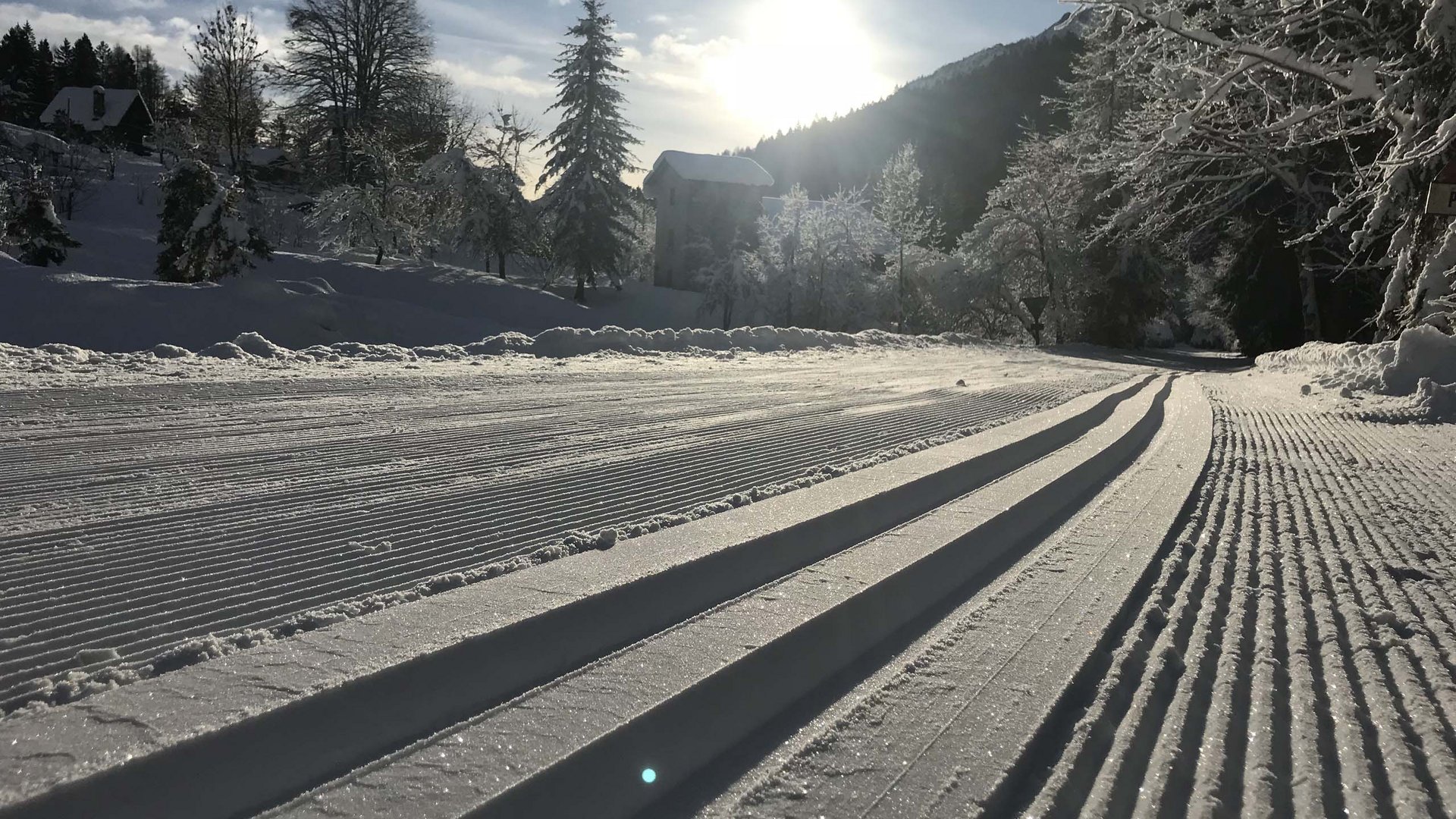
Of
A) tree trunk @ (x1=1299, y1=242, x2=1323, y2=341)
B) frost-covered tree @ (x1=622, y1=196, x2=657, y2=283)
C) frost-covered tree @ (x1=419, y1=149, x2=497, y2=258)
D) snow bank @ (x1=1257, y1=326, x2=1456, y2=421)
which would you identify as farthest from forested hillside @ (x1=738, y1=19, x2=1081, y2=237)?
snow bank @ (x1=1257, y1=326, x2=1456, y2=421)

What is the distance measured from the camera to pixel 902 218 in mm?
36250

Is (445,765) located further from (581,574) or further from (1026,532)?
(1026,532)

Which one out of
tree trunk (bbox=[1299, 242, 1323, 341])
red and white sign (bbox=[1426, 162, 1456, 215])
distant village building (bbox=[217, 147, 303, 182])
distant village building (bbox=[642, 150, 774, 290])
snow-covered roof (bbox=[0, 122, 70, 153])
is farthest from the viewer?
distant village building (bbox=[217, 147, 303, 182])

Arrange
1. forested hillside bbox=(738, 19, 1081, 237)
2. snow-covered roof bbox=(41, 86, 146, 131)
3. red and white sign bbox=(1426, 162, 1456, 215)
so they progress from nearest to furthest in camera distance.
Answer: red and white sign bbox=(1426, 162, 1456, 215)
snow-covered roof bbox=(41, 86, 146, 131)
forested hillside bbox=(738, 19, 1081, 237)

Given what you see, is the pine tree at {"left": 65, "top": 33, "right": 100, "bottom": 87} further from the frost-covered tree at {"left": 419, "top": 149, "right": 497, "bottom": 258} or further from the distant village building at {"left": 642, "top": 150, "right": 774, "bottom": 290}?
the distant village building at {"left": 642, "top": 150, "right": 774, "bottom": 290}

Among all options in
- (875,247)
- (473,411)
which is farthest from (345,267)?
(473,411)

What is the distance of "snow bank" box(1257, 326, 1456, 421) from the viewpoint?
703 centimetres

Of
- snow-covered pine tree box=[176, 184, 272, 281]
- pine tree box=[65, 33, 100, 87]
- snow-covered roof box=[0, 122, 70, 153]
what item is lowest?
snow-covered pine tree box=[176, 184, 272, 281]

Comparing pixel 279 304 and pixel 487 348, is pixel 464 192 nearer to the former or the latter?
pixel 279 304

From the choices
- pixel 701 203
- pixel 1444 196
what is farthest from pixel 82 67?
pixel 1444 196

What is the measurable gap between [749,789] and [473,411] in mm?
4190

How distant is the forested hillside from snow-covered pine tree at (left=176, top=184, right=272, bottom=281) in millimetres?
48718

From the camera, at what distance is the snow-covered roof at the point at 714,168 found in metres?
44.0

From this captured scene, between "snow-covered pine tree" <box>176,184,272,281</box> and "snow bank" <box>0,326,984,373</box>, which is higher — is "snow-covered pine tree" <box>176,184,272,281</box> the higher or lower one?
the higher one
